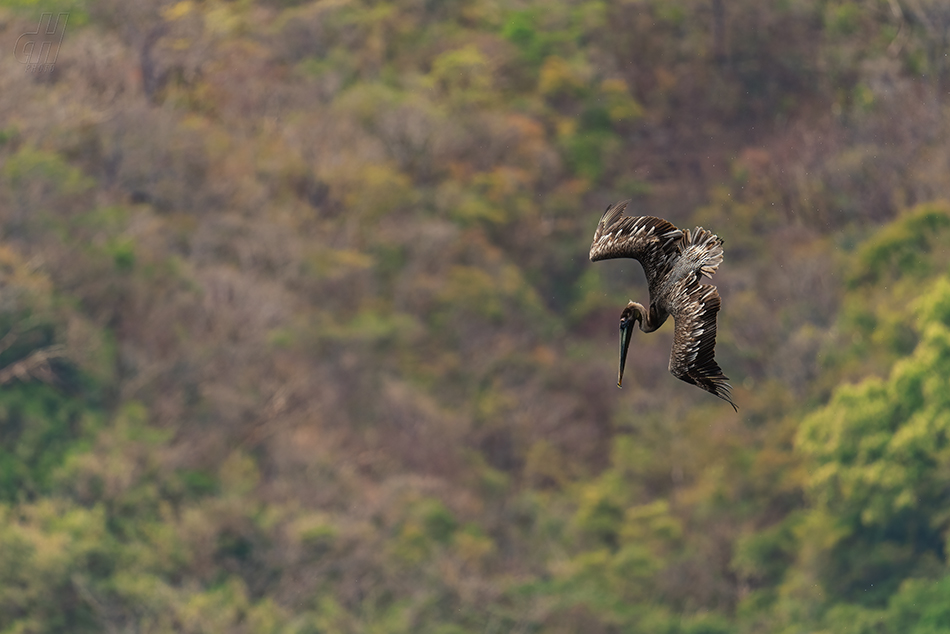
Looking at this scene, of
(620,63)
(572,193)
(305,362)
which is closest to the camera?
(305,362)

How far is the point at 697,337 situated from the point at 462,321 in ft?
117

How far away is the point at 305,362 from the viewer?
139ft

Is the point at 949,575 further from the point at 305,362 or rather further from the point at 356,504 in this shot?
the point at 305,362

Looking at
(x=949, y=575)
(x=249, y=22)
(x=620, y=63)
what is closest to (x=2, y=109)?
(x=249, y=22)

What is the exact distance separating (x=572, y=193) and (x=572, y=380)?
21.8ft

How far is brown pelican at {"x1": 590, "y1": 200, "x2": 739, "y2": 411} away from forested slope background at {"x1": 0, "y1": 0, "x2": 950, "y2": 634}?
23.4 metres

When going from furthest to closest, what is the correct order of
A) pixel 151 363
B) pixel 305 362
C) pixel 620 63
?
pixel 620 63 < pixel 305 362 < pixel 151 363

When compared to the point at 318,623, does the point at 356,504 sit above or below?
above

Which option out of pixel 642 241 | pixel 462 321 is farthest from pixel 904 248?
pixel 642 241

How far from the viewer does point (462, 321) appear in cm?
4503

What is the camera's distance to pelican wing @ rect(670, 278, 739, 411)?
9.18 meters

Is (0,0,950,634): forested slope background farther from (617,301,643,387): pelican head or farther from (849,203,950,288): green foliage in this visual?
(617,301,643,387): pelican head

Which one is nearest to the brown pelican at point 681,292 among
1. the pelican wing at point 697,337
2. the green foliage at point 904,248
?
the pelican wing at point 697,337

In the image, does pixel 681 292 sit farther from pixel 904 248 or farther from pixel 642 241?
pixel 904 248
